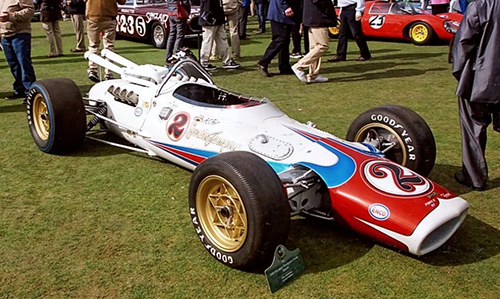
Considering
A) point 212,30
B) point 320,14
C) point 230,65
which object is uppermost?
point 320,14

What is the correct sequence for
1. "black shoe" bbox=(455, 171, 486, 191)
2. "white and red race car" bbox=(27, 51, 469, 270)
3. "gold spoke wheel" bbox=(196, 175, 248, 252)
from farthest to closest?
"black shoe" bbox=(455, 171, 486, 191) < "gold spoke wheel" bbox=(196, 175, 248, 252) < "white and red race car" bbox=(27, 51, 469, 270)

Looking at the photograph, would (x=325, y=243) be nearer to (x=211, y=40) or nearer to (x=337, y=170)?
(x=337, y=170)

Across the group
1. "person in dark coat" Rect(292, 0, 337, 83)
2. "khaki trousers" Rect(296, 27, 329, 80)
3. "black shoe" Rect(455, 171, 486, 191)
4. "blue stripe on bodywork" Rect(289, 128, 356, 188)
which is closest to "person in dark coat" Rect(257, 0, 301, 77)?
"person in dark coat" Rect(292, 0, 337, 83)

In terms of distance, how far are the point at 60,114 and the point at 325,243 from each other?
297cm

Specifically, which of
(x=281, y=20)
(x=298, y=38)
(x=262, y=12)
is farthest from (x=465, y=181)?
(x=262, y=12)

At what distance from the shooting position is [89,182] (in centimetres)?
495

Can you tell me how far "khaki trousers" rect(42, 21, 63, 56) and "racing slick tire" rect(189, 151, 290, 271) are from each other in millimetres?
9247

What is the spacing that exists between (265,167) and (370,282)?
99cm

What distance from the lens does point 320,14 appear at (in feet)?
27.5

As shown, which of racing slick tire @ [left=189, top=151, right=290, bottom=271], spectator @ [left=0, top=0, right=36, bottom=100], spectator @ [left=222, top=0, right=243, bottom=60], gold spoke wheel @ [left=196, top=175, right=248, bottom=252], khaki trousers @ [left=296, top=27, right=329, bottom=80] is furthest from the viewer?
spectator @ [left=222, top=0, right=243, bottom=60]

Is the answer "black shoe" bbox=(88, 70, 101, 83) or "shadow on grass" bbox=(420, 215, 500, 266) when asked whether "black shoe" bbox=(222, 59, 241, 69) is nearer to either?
"black shoe" bbox=(88, 70, 101, 83)

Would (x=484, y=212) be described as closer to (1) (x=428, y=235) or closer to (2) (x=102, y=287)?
(1) (x=428, y=235)

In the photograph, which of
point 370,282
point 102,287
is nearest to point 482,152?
point 370,282

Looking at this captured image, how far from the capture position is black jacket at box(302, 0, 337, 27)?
838 centimetres
